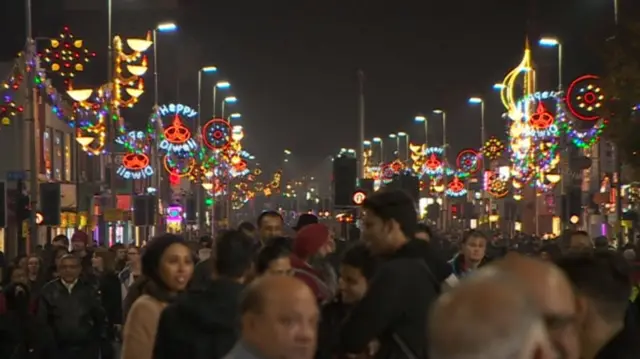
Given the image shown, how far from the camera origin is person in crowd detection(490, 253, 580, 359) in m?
3.91

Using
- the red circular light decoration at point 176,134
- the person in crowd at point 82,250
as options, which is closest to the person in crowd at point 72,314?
the person in crowd at point 82,250

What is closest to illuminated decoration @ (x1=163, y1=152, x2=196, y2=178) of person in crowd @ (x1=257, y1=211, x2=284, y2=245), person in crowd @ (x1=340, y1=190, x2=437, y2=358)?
person in crowd @ (x1=257, y1=211, x2=284, y2=245)

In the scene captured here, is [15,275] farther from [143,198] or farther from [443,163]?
[443,163]

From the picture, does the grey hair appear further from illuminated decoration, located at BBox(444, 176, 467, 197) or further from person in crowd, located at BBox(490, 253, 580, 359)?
illuminated decoration, located at BBox(444, 176, 467, 197)

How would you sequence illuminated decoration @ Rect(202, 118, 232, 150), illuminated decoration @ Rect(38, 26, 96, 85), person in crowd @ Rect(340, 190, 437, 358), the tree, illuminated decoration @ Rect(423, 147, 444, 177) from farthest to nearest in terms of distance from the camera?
1. illuminated decoration @ Rect(423, 147, 444, 177)
2. illuminated decoration @ Rect(202, 118, 232, 150)
3. illuminated decoration @ Rect(38, 26, 96, 85)
4. the tree
5. person in crowd @ Rect(340, 190, 437, 358)

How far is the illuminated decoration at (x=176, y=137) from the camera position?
54.6 metres

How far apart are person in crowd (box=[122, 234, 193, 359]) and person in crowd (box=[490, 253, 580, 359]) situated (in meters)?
4.45

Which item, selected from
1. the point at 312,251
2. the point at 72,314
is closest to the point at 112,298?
the point at 72,314

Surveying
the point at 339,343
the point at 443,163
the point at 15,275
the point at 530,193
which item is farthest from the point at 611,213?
the point at 339,343

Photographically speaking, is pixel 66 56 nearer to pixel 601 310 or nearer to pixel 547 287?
pixel 601 310

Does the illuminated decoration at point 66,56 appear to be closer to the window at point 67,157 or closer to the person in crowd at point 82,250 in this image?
the person in crowd at point 82,250

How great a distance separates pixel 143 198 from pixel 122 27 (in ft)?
131

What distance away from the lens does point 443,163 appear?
7869 cm

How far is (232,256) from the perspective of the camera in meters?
8.15
